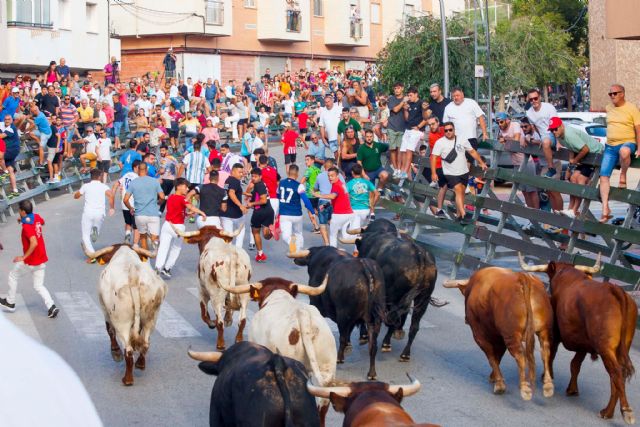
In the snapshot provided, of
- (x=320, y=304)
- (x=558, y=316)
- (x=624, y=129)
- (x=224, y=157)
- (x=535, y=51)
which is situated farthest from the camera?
(x=535, y=51)

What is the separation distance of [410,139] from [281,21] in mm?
43961

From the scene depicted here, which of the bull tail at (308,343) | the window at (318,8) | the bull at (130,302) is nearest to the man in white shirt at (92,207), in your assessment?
the bull at (130,302)

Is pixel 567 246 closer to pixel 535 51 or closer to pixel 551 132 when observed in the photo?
pixel 551 132

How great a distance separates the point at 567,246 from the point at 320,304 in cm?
559

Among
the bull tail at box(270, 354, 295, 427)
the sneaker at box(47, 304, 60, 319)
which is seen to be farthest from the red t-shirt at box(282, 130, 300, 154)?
the bull tail at box(270, 354, 295, 427)

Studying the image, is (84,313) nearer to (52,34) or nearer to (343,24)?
(52,34)

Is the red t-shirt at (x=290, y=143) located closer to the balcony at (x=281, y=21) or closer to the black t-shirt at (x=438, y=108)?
the black t-shirt at (x=438, y=108)

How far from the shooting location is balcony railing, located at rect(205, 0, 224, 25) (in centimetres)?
5688

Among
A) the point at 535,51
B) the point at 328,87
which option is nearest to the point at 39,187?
the point at 328,87

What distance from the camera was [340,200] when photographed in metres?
18.5

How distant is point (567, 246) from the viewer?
15.7 meters

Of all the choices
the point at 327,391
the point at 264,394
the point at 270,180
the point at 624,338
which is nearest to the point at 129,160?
the point at 270,180

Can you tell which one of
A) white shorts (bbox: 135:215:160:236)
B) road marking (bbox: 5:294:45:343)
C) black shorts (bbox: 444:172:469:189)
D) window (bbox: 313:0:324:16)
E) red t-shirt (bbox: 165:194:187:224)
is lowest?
road marking (bbox: 5:294:45:343)

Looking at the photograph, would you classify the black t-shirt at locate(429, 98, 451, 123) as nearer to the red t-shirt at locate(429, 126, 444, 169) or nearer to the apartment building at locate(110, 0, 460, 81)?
the red t-shirt at locate(429, 126, 444, 169)
